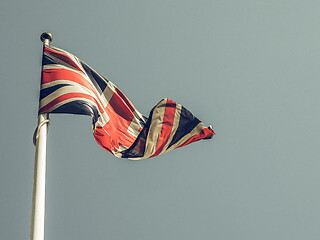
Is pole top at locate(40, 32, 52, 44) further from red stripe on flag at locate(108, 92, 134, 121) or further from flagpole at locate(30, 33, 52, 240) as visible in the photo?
flagpole at locate(30, 33, 52, 240)

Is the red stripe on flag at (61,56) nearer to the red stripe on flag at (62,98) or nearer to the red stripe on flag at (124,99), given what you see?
the red stripe on flag at (62,98)

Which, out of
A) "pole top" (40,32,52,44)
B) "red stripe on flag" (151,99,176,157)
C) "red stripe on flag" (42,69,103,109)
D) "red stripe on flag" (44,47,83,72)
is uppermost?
"pole top" (40,32,52,44)

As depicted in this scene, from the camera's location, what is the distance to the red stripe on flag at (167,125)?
45.2 ft

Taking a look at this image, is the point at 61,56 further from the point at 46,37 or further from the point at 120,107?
the point at 120,107

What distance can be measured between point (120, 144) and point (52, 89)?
2.59 meters

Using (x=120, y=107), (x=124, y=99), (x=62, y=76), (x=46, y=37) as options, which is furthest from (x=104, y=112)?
(x=46, y=37)

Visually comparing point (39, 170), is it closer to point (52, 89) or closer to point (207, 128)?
point (52, 89)

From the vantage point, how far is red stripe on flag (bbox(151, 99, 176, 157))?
45.2 ft

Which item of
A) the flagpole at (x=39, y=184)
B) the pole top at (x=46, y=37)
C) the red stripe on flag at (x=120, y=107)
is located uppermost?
the pole top at (x=46, y=37)

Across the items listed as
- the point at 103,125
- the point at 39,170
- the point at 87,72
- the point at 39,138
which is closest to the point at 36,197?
the point at 39,170

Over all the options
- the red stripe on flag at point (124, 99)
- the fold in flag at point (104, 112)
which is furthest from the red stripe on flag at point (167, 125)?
the red stripe on flag at point (124, 99)

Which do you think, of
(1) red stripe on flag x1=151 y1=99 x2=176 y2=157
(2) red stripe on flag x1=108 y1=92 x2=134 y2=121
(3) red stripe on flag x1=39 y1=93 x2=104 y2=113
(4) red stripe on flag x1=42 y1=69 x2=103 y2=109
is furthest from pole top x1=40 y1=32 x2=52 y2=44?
(1) red stripe on flag x1=151 y1=99 x2=176 y2=157

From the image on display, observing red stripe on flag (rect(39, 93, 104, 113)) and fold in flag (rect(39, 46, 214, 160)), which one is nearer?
red stripe on flag (rect(39, 93, 104, 113))

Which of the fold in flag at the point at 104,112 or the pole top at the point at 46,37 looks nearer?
the fold in flag at the point at 104,112
